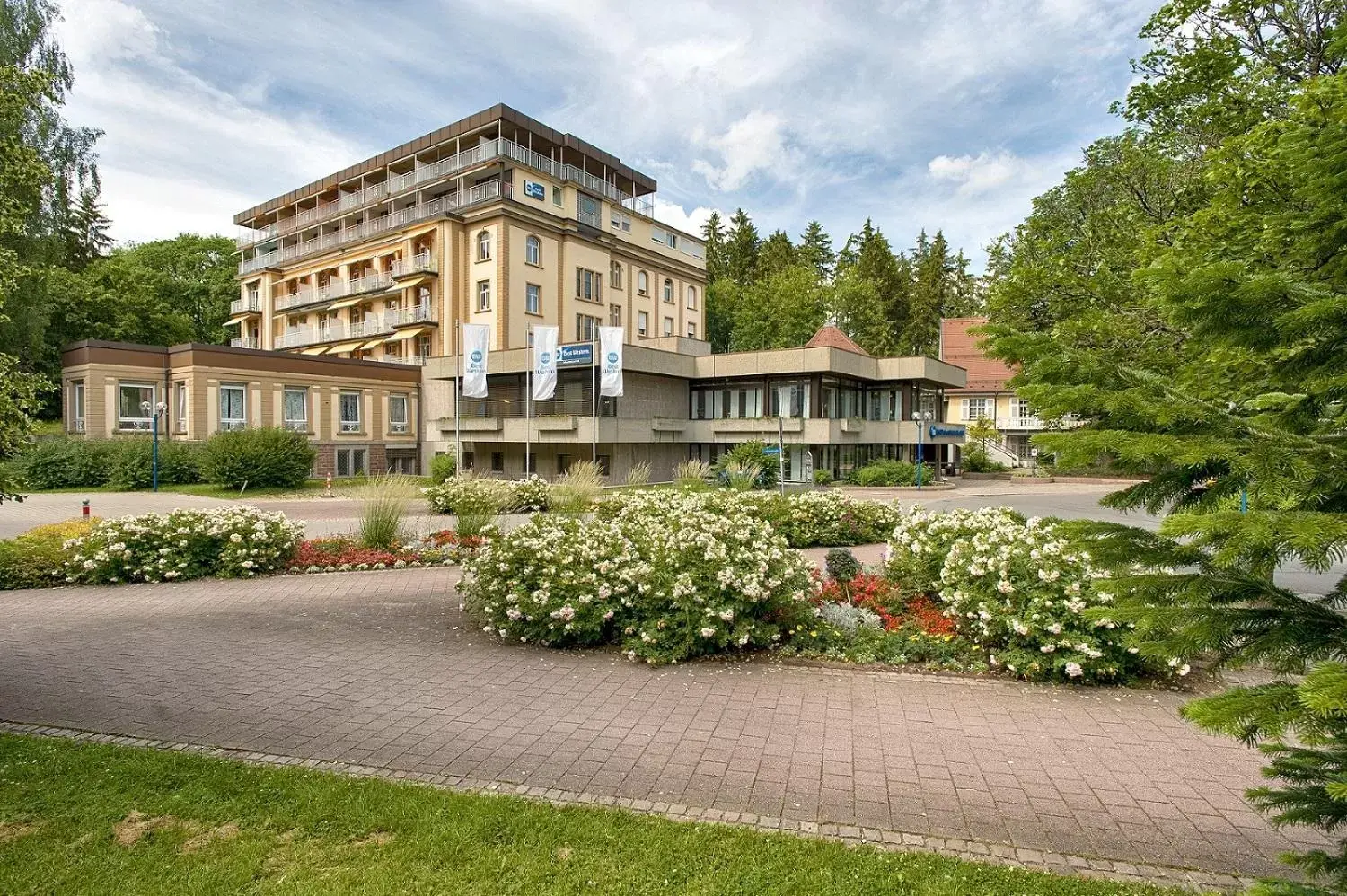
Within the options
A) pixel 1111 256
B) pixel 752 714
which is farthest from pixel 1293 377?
pixel 1111 256

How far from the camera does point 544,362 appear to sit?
3181cm

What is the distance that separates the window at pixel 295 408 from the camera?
124 feet

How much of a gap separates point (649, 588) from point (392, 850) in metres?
3.97

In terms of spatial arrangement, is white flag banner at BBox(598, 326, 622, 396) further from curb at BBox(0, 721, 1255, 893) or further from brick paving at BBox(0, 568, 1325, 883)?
curb at BBox(0, 721, 1255, 893)

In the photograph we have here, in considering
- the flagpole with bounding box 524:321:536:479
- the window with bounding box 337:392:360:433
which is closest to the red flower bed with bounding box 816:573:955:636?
the flagpole with bounding box 524:321:536:479

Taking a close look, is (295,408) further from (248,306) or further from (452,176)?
(248,306)

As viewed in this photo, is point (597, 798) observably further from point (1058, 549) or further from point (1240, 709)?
point (1058, 549)

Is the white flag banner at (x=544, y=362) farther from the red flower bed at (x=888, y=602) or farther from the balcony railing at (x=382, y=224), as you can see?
the red flower bed at (x=888, y=602)

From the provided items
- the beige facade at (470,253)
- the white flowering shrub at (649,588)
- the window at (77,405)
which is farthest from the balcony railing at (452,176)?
the white flowering shrub at (649,588)

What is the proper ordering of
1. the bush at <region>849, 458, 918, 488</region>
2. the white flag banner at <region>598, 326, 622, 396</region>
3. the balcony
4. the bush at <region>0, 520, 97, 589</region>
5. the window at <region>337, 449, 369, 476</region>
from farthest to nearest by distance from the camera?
1. the balcony
2. the window at <region>337, 449, 369, 476</region>
3. the bush at <region>849, 458, 918, 488</region>
4. the white flag banner at <region>598, 326, 622, 396</region>
5. the bush at <region>0, 520, 97, 589</region>

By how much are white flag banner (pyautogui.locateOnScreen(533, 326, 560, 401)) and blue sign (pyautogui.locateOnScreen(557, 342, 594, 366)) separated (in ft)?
6.44

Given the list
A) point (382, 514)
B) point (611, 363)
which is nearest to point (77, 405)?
point (611, 363)

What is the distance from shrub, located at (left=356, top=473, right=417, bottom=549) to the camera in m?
13.7

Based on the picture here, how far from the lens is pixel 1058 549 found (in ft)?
22.6
